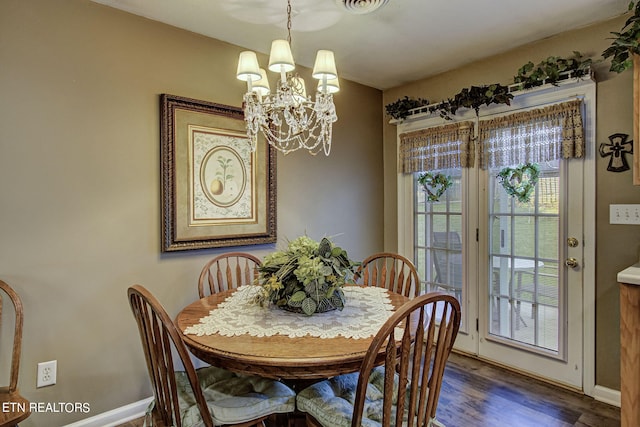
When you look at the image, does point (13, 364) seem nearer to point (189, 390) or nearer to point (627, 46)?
point (189, 390)

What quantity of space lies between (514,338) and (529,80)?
1870 mm

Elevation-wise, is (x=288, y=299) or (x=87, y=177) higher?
(x=87, y=177)

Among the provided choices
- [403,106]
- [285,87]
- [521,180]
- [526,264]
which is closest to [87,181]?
[285,87]

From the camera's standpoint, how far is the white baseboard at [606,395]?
2.24 meters

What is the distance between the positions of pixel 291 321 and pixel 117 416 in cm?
136

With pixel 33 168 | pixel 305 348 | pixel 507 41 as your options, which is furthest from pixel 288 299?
pixel 507 41

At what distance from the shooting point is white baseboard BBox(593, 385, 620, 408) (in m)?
2.24

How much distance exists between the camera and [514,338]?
9.01 ft

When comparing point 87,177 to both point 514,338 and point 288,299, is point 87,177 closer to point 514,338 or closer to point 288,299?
point 288,299

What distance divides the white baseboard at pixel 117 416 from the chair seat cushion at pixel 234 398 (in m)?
0.82

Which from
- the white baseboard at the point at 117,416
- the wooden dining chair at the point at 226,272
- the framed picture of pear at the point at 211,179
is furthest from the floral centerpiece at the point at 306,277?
the white baseboard at the point at 117,416

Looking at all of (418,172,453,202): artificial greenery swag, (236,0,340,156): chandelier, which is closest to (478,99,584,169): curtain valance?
(418,172,453,202): artificial greenery swag

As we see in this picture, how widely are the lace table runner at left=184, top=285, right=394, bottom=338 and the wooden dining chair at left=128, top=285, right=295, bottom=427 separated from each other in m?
0.19

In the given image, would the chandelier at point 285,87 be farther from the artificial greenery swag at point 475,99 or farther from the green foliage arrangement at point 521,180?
the green foliage arrangement at point 521,180
